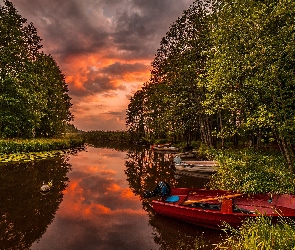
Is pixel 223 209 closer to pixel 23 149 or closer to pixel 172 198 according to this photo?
pixel 172 198

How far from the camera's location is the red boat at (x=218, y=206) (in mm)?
10852

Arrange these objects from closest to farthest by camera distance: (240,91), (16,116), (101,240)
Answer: (101,240) → (240,91) → (16,116)

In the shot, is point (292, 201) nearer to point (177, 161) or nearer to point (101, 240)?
point (101, 240)

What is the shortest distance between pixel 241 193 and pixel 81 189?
1284 centimetres

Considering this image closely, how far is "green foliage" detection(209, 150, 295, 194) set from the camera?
12.8m

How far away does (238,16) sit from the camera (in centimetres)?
1546

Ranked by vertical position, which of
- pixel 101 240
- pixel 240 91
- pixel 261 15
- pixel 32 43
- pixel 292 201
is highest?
pixel 32 43

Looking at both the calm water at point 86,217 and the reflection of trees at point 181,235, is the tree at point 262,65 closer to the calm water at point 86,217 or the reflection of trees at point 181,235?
the reflection of trees at point 181,235

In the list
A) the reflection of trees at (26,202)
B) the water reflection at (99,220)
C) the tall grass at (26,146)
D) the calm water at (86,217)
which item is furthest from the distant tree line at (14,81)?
the water reflection at (99,220)

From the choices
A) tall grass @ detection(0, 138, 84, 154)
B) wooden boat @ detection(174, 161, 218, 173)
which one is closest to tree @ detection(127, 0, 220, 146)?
wooden boat @ detection(174, 161, 218, 173)

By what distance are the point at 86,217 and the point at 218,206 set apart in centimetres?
769

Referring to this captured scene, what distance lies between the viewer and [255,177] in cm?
1364

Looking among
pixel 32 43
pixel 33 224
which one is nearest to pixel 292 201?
pixel 33 224

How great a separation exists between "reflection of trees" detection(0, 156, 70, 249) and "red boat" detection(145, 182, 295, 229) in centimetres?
630
